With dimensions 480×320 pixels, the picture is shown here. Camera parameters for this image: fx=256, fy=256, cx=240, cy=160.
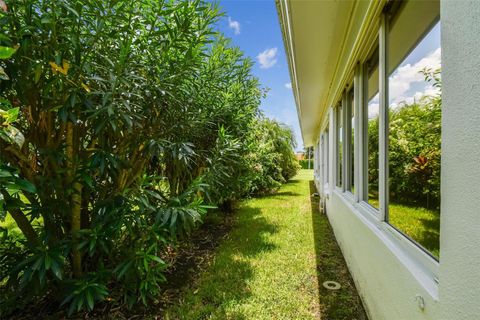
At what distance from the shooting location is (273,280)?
3262 millimetres

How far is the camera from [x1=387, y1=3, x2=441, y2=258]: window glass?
4.83 feet

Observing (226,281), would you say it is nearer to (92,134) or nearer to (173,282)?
(173,282)

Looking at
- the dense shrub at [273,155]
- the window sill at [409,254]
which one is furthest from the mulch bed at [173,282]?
the dense shrub at [273,155]

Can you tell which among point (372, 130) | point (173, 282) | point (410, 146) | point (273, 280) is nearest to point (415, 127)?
point (410, 146)

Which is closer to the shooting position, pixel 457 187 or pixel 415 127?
pixel 457 187

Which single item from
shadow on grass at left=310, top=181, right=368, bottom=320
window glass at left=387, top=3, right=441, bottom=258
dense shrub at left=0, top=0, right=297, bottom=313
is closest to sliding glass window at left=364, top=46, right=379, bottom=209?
window glass at left=387, top=3, right=441, bottom=258

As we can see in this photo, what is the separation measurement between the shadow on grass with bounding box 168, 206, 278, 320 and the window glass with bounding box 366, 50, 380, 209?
1.79 meters

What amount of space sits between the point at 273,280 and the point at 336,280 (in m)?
0.81

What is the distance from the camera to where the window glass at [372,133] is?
2512 mm

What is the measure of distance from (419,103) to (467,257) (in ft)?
3.51

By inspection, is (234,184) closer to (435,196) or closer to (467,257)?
(435,196)

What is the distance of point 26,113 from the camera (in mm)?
2246

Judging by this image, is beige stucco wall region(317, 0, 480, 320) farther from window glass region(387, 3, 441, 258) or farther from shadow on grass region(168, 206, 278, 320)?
shadow on grass region(168, 206, 278, 320)

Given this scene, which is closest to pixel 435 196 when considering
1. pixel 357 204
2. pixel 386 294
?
pixel 386 294
